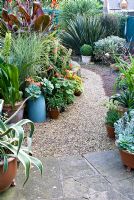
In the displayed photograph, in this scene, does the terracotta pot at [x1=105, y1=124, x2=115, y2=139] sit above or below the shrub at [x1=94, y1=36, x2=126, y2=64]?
below

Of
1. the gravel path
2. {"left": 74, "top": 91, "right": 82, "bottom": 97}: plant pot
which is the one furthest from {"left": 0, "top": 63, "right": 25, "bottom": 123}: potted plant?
{"left": 74, "top": 91, "right": 82, "bottom": 97}: plant pot

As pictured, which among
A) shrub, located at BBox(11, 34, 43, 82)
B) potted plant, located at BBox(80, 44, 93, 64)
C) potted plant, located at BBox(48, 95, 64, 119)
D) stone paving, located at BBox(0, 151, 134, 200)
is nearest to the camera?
stone paving, located at BBox(0, 151, 134, 200)

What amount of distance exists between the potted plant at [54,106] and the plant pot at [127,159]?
1.89m

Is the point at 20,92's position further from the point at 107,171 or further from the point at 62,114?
the point at 107,171

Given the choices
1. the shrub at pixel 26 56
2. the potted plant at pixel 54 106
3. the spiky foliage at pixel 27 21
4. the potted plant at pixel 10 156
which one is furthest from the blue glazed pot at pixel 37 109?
the potted plant at pixel 10 156

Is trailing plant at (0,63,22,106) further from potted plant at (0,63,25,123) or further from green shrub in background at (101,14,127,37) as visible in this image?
green shrub in background at (101,14,127,37)

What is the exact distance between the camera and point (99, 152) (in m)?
3.96

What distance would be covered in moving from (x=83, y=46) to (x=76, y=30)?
2.71ft

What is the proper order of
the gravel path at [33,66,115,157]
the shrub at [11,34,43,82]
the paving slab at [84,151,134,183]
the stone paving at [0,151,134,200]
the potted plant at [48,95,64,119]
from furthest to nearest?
the potted plant at [48,95,64,119]
the shrub at [11,34,43,82]
the gravel path at [33,66,115,157]
the paving slab at [84,151,134,183]
the stone paving at [0,151,134,200]

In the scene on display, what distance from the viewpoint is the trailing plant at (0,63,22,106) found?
450cm

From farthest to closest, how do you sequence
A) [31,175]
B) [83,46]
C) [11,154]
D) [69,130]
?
[83,46] < [69,130] < [31,175] < [11,154]

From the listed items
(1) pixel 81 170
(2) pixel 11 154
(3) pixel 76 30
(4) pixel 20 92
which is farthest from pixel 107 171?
(3) pixel 76 30

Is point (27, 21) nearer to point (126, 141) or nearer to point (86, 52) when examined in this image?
point (126, 141)

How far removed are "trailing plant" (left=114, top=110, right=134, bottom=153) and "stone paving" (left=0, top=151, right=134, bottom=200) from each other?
280 mm
